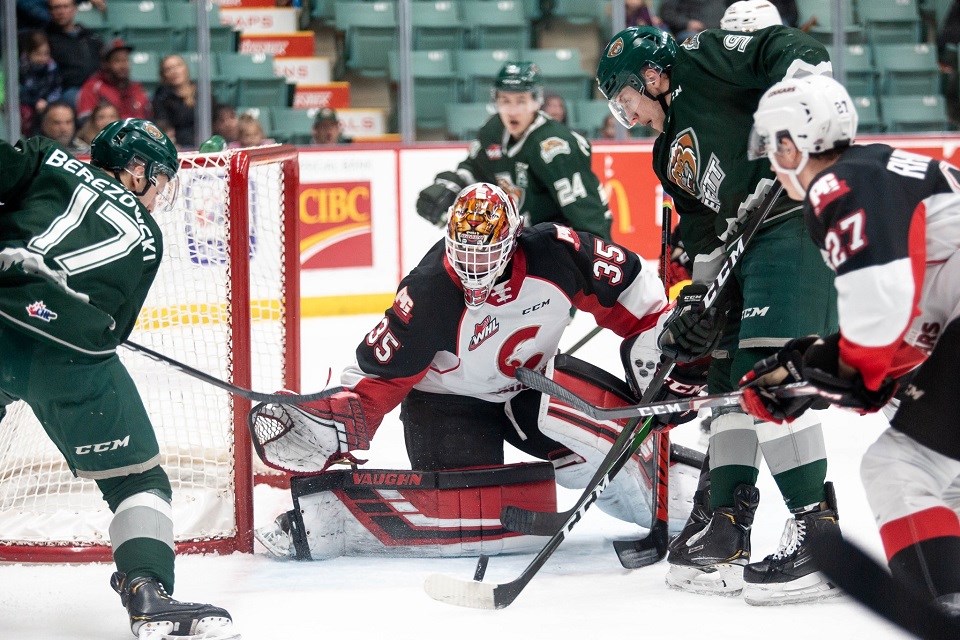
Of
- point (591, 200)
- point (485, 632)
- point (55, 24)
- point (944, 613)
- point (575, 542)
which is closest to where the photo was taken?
point (944, 613)

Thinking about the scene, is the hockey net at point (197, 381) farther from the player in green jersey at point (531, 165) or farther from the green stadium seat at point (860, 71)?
the green stadium seat at point (860, 71)

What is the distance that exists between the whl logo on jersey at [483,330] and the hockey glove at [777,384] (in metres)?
0.90

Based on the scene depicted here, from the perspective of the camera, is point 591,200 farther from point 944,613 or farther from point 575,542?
point 944,613

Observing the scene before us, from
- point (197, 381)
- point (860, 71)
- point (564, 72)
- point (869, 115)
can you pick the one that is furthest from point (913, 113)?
point (197, 381)

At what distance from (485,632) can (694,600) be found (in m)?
0.49

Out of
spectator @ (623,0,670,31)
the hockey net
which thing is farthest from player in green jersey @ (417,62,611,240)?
spectator @ (623,0,670,31)

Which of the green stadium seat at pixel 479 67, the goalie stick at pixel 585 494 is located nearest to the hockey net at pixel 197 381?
the goalie stick at pixel 585 494

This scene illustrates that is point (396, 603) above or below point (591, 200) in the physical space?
below

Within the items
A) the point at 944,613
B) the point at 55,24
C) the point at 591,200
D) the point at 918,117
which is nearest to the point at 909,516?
the point at 944,613

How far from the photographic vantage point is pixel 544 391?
286 cm

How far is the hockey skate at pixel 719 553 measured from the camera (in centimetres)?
274

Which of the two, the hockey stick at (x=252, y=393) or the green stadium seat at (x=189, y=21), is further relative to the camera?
the green stadium seat at (x=189, y=21)

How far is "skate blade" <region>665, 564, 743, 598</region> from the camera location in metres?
2.75

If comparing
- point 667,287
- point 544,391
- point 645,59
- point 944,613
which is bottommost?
point 944,613
